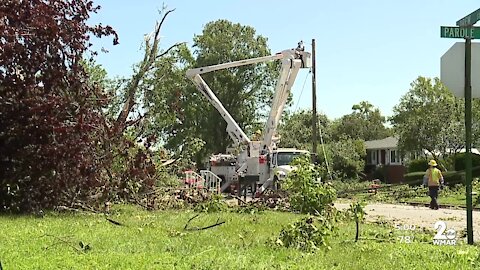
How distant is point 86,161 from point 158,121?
465 cm

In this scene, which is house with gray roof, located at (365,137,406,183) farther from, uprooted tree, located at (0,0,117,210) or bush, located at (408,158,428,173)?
uprooted tree, located at (0,0,117,210)

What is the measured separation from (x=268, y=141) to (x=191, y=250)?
67.2 ft

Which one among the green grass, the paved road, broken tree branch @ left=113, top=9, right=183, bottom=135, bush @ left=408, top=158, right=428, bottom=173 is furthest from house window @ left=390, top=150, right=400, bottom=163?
the green grass

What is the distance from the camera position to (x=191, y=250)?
9.49m

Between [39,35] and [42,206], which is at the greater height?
[39,35]

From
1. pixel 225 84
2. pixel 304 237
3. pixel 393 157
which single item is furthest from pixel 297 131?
pixel 304 237

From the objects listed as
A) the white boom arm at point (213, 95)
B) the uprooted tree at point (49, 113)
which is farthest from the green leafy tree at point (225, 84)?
the uprooted tree at point (49, 113)

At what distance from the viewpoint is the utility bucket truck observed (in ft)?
90.2

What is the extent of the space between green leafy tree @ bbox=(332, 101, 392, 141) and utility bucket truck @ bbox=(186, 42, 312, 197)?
5009 cm

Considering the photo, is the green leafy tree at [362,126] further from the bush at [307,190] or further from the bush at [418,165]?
the bush at [307,190]

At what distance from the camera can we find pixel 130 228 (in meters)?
12.7

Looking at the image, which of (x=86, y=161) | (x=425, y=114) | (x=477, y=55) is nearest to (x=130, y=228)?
(x=86, y=161)

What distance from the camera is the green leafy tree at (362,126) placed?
280 ft

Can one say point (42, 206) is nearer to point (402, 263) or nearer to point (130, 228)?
point (130, 228)
